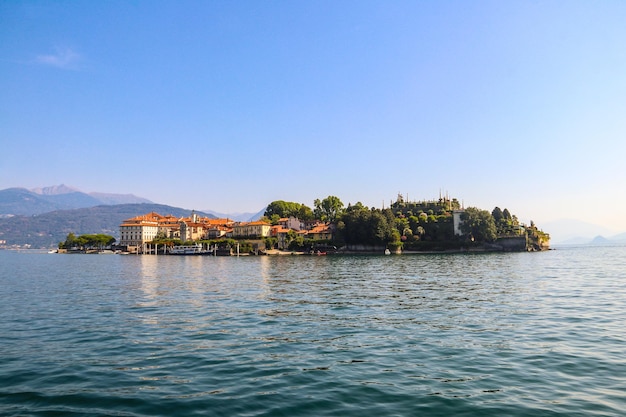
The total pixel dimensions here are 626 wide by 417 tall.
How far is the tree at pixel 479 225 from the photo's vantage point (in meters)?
131

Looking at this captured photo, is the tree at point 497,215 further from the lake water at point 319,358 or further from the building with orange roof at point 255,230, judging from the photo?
the lake water at point 319,358

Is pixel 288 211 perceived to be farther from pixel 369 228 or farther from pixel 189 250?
pixel 369 228

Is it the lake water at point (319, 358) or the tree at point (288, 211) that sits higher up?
the tree at point (288, 211)

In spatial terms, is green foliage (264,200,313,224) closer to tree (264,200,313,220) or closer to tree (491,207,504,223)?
tree (264,200,313,220)

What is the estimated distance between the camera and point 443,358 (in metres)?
13.3

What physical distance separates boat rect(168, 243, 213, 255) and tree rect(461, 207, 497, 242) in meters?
87.1

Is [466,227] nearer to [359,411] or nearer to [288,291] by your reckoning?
[288,291]

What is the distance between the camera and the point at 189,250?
155m

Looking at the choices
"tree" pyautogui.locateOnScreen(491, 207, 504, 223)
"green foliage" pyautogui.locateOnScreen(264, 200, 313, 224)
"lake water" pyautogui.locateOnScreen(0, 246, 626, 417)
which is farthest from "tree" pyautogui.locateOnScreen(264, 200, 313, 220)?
"lake water" pyautogui.locateOnScreen(0, 246, 626, 417)

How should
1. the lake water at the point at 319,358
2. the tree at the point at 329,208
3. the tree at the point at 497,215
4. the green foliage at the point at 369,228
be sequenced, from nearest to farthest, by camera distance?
the lake water at the point at 319,358 < the green foliage at the point at 369,228 < the tree at the point at 497,215 < the tree at the point at 329,208

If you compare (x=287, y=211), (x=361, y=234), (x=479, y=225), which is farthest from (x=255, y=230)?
(x=479, y=225)

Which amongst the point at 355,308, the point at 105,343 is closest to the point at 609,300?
the point at 355,308

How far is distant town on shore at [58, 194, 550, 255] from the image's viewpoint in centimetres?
13350

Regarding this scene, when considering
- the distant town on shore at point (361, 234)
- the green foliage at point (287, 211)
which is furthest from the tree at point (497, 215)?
the green foliage at point (287, 211)
